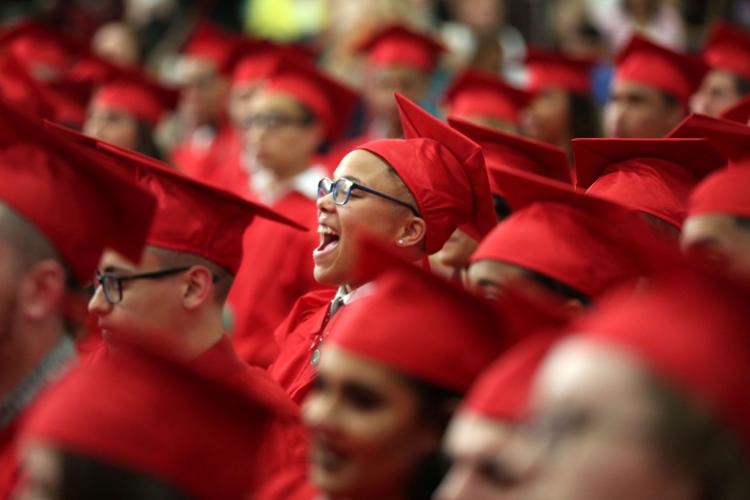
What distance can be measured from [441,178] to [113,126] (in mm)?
4194

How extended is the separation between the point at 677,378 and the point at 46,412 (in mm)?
1190

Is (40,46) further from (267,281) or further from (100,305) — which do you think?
(100,305)

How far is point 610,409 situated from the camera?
1889 millimetres

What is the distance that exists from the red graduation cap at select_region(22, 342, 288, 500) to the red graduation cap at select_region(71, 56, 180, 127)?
5.59 metres

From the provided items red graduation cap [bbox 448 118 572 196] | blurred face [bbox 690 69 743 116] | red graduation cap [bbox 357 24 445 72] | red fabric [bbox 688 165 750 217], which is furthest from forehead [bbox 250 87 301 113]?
red fabric [bbox 688 165 750 217]

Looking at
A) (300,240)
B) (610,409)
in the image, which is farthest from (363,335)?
(300,240)

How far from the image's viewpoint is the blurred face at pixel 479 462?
7.08 ft

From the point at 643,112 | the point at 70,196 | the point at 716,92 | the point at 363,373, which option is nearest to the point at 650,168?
the point at 363,373

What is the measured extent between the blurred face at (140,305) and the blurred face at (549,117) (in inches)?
144

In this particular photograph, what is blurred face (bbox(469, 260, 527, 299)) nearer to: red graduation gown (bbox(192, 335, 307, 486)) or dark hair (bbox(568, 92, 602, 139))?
red graduation gown (bbox(192, 335, 307, 486))

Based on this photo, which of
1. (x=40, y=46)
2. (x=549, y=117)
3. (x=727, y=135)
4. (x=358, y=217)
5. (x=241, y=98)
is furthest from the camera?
(x=40, y=46)

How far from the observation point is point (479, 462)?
220cm

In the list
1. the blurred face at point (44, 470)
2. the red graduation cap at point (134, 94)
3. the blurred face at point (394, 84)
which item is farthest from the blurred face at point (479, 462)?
the red graduation cap at point (134, 94)

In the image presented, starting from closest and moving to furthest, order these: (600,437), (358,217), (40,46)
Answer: (600,437), (358,217), (40,46)
